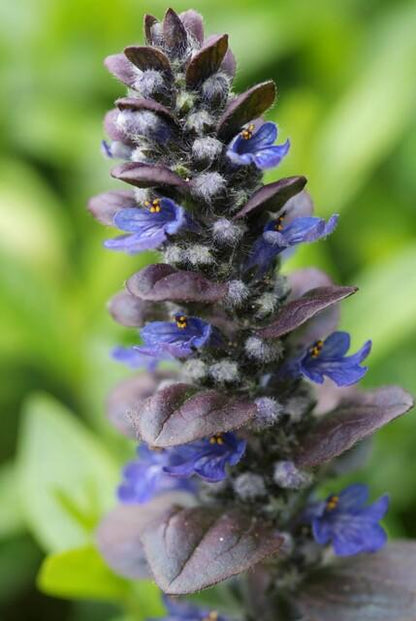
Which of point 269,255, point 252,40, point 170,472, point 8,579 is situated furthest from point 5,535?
point 252,40

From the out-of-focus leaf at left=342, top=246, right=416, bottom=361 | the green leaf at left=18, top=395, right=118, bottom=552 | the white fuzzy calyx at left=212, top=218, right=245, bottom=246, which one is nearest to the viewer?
the white fuzzy calyx at left=212, top=218, right=245, bottom=246

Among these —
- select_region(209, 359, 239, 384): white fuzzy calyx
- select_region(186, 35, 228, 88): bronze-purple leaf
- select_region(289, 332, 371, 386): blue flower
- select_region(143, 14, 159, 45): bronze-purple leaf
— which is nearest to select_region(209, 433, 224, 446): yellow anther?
select_region(209, 359, 239, 384): white fuzzy calyx

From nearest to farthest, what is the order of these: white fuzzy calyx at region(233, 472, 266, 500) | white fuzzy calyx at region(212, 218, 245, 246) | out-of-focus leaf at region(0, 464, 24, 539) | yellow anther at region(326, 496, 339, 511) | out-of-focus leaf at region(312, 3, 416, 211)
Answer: white fuzzy calyx at region(212, 218, 245, 246), white fuzzy calyx at region(233, 472, 266, 500), yellow anther at region(326, 496, 339, 511), out-of-focus leaf at region(0, 464, 24, 539), out-of-focus leaf at region(312, 3, 416, 211)

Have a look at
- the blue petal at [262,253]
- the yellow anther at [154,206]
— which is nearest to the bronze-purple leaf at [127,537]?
the blue petal at [262,253]

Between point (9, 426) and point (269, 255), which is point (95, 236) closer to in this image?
point (9, 426)

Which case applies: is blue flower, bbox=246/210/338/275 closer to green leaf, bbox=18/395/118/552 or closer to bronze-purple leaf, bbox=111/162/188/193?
bronze-purple leaf, bbox=111/162/188/193

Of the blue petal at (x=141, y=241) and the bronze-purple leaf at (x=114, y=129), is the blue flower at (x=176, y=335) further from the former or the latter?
the bronze-purple leaf at (x=114, y=129)

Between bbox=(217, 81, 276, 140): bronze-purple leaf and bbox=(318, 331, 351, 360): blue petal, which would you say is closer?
bbox=(217, 81, 276, 140): bronze-purple leaf
